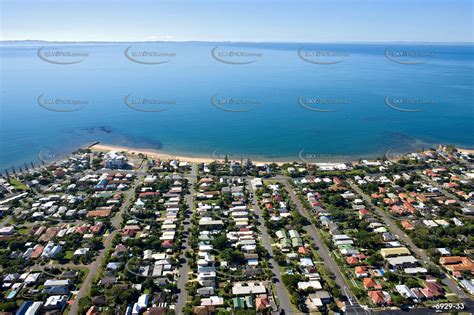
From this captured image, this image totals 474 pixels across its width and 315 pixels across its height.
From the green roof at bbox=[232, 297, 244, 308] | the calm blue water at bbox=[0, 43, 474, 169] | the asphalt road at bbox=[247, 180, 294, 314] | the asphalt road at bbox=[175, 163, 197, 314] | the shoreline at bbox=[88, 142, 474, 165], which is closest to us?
the green roof at bbox=[232, 297, 244, 308]

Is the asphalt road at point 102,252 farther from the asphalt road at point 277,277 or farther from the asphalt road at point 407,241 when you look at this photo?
the asphalt road at point 407,241

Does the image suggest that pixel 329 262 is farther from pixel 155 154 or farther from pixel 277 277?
pixel 155 154

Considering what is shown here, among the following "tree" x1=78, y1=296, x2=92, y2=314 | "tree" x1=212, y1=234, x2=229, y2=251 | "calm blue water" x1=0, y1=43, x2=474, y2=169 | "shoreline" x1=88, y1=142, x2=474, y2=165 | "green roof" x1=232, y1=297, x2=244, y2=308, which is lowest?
"green roof" x1=232, y1=297, x2=244, y2=308

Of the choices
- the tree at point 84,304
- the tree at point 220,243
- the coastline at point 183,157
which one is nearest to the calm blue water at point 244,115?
the coastline at point 183,157

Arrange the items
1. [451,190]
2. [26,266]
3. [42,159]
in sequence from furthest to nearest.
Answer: [42,159] → [451,190] → [26,266]

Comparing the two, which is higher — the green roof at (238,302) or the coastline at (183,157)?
the coastline at (183,157)

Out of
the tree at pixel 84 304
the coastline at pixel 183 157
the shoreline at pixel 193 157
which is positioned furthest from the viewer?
the coastline at pixel 183 157

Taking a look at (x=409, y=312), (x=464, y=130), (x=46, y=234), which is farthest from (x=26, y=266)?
(x=464, y=130)

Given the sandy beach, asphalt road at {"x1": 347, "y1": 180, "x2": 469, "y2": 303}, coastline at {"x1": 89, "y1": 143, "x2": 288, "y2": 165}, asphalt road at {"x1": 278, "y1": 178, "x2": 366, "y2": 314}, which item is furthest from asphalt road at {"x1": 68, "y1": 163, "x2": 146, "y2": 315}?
asphalt road at {"x1": 347, "y1": 180, "x2": 469, "y2": 303}

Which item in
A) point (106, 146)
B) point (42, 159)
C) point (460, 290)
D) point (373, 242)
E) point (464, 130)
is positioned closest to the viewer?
point (460, 290)

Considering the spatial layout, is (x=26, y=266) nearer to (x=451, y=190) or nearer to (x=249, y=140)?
(x=249, y=140)

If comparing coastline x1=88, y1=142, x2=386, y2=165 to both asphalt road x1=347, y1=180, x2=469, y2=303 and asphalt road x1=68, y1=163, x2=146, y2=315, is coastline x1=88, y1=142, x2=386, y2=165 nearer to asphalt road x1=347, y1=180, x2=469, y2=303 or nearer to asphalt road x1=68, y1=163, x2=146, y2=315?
asphalt road x1=68, y1=163, x2=146, y2=315
